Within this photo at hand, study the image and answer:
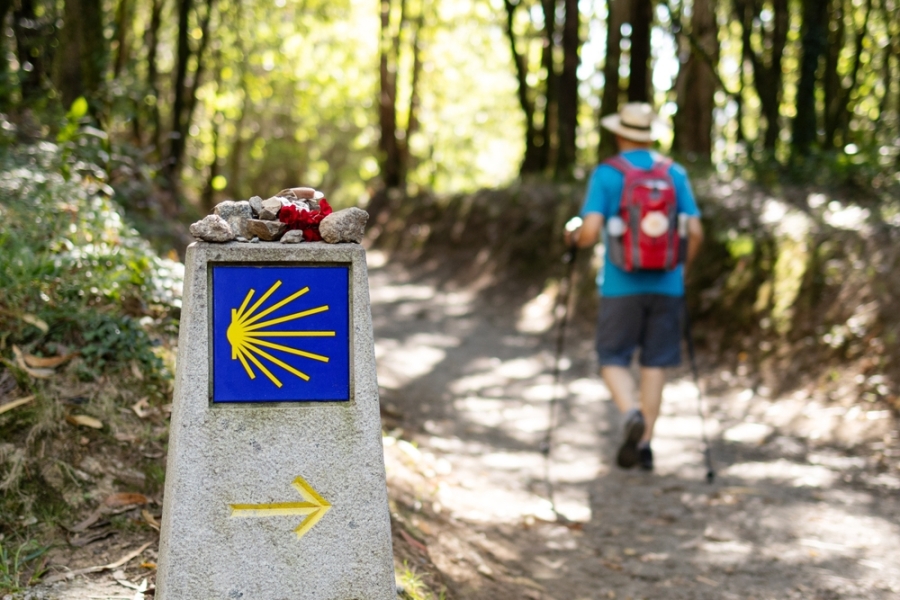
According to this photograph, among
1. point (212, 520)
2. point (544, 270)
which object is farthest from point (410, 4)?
point (212, 520)

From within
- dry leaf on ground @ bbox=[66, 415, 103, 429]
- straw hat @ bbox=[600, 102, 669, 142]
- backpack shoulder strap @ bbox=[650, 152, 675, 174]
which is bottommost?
dry leaf on ground @ bbox=[66, 415, 103, 429]

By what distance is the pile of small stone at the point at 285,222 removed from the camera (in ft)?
9.32

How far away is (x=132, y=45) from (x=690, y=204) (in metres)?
13.8

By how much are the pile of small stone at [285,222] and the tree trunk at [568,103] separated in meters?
11.8

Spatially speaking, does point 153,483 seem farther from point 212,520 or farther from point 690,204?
point 690,204

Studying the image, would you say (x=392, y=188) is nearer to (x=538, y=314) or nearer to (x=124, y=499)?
(x=538, y=314)

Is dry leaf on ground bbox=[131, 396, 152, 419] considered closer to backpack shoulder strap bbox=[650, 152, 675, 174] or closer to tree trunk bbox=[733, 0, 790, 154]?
backpack shoulder strap bbox=[650, 152, 675, 174]

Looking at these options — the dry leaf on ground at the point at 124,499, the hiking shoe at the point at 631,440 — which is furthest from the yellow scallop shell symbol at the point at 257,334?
the hiking shoe at the point at 631,440

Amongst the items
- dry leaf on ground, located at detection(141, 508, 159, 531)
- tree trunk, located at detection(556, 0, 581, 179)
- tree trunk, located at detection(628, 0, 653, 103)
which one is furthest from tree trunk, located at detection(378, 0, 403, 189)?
dry leaf on ground, located at detection(141, 508, 159, 531)

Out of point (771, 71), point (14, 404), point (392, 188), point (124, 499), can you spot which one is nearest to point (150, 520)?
point (124, 499)

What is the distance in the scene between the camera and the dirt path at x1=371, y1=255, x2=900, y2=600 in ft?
14.0

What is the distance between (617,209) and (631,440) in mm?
1544

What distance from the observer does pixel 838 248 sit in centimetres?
802

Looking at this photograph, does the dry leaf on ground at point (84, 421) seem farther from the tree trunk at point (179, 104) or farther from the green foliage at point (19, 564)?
the tree trunk at point (179, 104)
